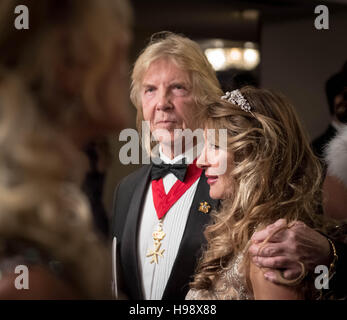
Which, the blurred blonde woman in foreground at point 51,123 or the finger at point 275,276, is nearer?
the blurred blonde woman in foreground at point 51,123

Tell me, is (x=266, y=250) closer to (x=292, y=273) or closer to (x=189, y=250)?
(x=292, y=273)

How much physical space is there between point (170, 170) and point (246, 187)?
238 mm

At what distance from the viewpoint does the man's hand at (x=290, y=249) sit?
1.65 m

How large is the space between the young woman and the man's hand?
0.02 metres

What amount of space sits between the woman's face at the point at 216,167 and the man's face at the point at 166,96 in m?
0.08

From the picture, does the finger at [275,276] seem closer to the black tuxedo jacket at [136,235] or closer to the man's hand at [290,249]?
the man's hand at [290,249]

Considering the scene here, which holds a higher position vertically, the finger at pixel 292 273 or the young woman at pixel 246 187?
the young woman at pixel 246 187

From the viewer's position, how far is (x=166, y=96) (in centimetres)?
169

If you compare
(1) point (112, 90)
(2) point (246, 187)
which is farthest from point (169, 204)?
Result: (1) point (112, 90)

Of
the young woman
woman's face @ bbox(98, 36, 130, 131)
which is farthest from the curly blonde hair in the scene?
woman's face @ bbox(98, 36, 130, 131)

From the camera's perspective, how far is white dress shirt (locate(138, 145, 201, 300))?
5.59 feet

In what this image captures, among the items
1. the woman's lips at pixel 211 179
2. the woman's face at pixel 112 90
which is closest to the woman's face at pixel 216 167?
the woman's lips at pixel 211 179
